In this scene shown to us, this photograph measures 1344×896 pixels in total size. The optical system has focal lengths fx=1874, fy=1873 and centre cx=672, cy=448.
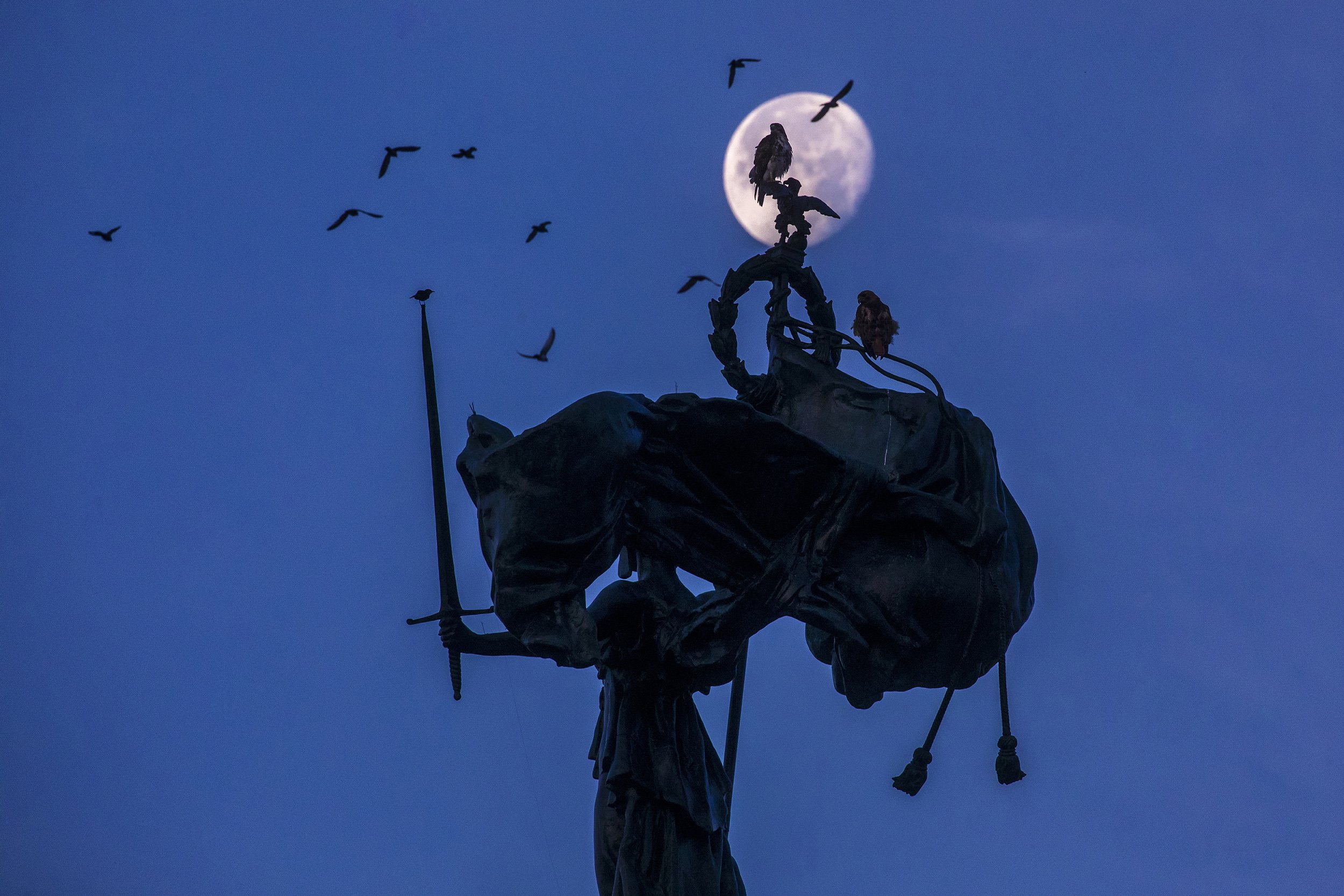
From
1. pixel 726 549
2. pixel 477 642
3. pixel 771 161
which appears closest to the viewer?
pixel 726 549

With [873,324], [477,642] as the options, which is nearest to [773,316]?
[873,324]

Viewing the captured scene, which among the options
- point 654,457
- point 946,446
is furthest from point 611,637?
point 946,446

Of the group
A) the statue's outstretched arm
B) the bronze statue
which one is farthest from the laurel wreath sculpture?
the statue's outstretched arm

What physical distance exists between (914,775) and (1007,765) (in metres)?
0.75

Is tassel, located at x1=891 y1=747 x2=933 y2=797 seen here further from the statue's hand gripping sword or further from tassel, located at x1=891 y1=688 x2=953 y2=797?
the statue's hand gripping sword

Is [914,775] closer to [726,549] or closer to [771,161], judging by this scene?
[726,549]

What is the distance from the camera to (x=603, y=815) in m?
15.4

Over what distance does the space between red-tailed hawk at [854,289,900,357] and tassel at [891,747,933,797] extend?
324 centimetres

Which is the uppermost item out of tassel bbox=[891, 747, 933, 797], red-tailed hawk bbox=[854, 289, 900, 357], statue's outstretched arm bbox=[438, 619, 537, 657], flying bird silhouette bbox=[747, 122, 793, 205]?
flying bird silhouette bbox=[747, 122, 793, 205]

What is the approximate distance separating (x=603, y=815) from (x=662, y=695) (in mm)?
1100

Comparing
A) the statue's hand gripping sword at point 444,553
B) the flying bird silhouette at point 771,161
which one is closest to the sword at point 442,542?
the statue's hand gripping sword at point 444,553

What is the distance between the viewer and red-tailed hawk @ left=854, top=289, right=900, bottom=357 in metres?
15.2

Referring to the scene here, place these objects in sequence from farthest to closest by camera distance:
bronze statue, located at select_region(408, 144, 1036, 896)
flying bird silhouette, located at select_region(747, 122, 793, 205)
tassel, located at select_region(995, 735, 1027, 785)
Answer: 1. flying bird silhouette, located at select_region(747, 122, 793, 205)
2. tassel, located at select_region(995, 735, 1027, 785)
3. bronze statue, located at select_region(408, 144, 1036, 896)

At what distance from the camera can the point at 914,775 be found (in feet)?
49.5
